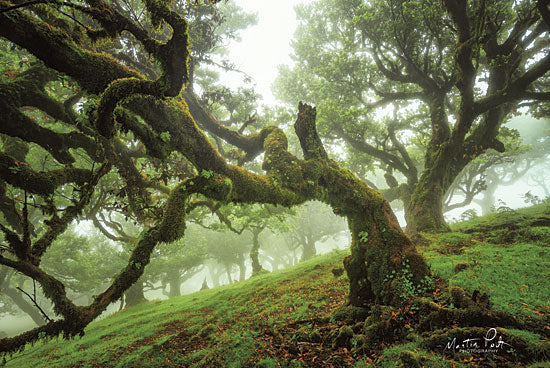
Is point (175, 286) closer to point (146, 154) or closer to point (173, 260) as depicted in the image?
point (173, 260)

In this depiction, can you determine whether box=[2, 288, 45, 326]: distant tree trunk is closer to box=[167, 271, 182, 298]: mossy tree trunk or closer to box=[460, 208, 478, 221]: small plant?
box=[167, 271, 182, 298]: mossy tree trunk

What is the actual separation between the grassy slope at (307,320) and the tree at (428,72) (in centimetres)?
336

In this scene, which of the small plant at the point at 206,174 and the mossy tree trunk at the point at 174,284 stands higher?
the small plant at the point at 206,174

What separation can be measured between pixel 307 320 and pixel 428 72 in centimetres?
1282

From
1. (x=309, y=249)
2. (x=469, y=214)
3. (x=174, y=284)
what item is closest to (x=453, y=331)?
(x=469, y=214)

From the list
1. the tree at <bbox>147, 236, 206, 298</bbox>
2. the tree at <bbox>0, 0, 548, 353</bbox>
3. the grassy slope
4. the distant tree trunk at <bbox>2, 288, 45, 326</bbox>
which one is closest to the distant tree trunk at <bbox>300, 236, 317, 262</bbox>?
the tree at <bbox>147, 236, 206, 298</bbox>

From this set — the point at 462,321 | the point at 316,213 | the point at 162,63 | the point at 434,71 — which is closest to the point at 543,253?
the point at 462,321

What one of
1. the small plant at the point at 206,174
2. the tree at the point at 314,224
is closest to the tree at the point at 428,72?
the small plant at the point at 206,174

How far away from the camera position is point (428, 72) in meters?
11.3

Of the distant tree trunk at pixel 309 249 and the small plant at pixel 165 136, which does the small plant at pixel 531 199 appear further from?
the small plant at pixel 165 136

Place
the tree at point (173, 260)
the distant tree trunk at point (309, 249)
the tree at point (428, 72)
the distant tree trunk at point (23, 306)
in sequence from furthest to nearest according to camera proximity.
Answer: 1. the distant tree trunk at point (309, 249)
2. the distant tree trunk at point (23, 306)
3. the tree at point (173, 260)
4. the tree at point (428, 72)

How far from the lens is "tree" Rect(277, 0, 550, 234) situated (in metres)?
8.52

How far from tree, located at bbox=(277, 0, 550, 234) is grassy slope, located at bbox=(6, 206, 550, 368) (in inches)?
132

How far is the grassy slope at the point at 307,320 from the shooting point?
4031mm
